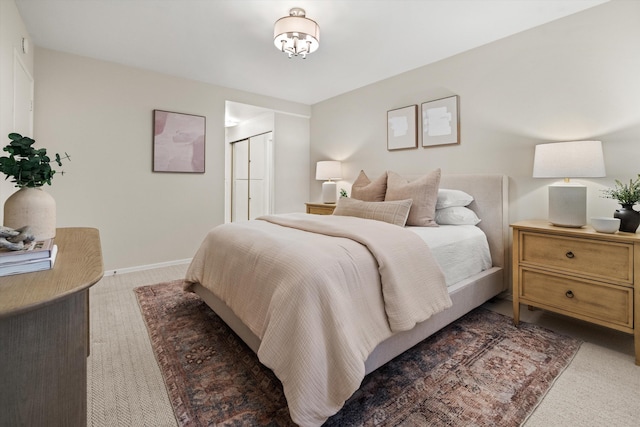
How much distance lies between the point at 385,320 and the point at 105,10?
121 inches

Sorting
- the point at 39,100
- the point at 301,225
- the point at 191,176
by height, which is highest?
the point at 39,100

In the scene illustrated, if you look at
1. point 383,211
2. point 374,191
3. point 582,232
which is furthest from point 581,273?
point 374,191

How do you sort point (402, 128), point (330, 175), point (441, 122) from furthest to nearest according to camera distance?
point (330, 175)
point (402, 128)
point (441, 122)

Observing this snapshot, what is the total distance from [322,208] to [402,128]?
1.45 m

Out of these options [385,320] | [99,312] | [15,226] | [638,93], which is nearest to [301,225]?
[385,320]

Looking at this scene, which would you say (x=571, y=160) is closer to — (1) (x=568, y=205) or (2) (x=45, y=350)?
(1) (x=568, y=205)

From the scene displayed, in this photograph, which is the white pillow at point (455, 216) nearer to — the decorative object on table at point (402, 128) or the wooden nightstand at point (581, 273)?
the wooden nightstand at point (581, 273)

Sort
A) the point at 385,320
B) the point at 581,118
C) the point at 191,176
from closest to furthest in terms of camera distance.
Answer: the point at 385,320
the point at 581,118
the point at 191,176

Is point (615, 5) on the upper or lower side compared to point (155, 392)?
upper

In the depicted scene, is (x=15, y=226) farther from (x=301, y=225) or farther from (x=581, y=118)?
A: (x=581, y=118)

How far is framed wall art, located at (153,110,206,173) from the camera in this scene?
3578mm

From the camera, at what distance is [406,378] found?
5.13 feet

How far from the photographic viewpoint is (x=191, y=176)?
3.88 meters

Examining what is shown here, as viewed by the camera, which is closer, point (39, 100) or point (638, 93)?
point (638, 93)
